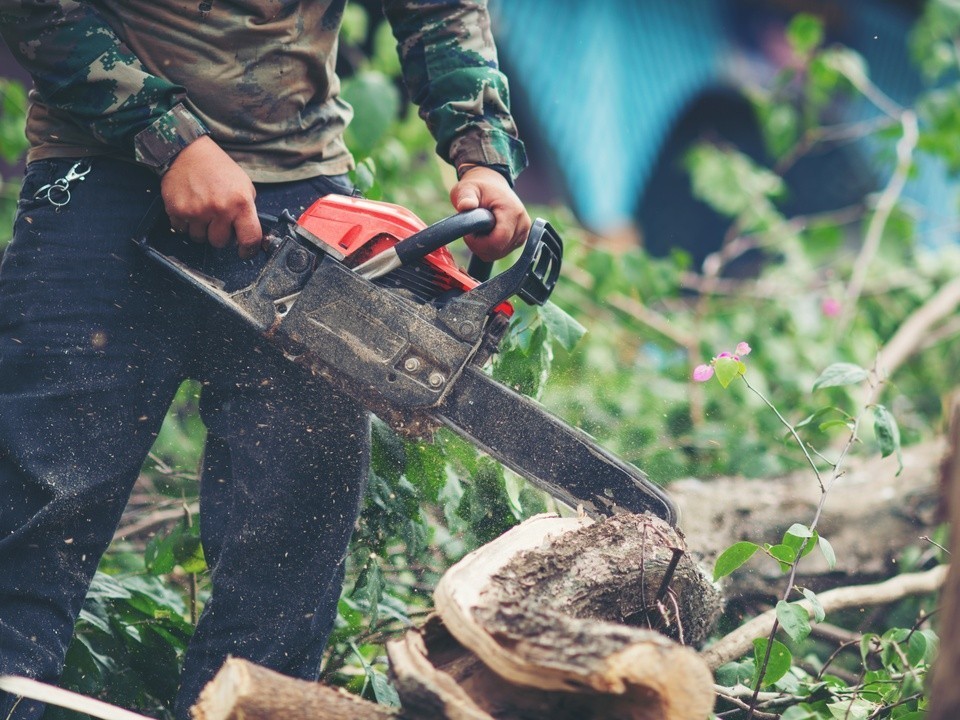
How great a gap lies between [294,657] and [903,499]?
6.05 feet

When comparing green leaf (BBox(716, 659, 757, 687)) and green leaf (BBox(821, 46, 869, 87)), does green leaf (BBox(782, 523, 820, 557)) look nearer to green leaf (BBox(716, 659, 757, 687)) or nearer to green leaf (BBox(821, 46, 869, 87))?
green leaf (BBox(716, 659, 757, 687))

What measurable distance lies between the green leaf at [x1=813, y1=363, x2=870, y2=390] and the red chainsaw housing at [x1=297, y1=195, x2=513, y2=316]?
690 mm

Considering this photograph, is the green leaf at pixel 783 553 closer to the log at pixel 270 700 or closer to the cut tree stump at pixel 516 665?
the cut tree stump at pixel 516 665

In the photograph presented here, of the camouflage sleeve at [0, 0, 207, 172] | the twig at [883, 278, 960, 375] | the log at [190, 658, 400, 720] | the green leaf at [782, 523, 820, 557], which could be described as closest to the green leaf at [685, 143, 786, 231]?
the twig at [883, 278, 960, 375]

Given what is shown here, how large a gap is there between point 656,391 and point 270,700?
2988 millimetres

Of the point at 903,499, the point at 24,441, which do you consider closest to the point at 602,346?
the point at 903,499

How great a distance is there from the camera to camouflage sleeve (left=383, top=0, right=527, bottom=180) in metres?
1.81

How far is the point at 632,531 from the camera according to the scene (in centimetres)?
149

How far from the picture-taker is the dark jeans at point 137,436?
1396mm

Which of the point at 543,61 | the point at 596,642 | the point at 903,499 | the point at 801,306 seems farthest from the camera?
the point at 543,61

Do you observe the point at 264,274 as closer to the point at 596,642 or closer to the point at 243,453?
the point at 243,453

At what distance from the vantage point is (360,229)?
156 centimetres

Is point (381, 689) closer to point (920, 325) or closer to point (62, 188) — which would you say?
point (62, 188)

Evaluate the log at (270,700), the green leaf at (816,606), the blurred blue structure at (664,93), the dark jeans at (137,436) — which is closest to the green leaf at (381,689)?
the dark jeans at (137,436)
